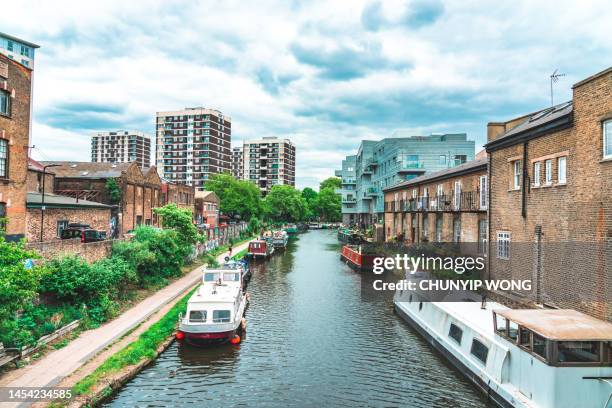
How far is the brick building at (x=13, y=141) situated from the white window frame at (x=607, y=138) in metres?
27.1

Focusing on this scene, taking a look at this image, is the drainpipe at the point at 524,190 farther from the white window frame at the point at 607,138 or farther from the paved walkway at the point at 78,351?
the paved walkway at the point at 78,351

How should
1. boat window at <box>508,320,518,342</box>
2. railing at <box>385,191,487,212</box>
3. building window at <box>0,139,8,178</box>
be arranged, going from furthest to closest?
railing at <box>385,191,487,212</box> < building window at <box>0,139,8,178</box> < boat window at <box>508,320,518,342</box>

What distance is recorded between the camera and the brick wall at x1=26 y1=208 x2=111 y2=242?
Answer: 2617cm

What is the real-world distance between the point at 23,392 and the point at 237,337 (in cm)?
885

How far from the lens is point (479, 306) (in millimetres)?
18328

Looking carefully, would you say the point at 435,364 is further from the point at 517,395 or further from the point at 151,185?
the point at 151,185

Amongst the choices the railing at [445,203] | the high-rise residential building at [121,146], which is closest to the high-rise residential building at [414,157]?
the railing at [445,203]

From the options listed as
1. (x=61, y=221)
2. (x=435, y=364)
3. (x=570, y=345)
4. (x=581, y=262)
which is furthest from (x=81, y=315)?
(x=581, y=262)

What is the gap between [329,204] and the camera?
14850 centimetres

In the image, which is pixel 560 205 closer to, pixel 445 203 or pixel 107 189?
pixel 445 203

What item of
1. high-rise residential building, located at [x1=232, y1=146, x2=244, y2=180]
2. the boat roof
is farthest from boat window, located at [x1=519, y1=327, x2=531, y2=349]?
high-rise residential building, located at [x1=232, y1=146, x2=244, y2=180]

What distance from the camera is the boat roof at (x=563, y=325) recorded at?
35.3 ft

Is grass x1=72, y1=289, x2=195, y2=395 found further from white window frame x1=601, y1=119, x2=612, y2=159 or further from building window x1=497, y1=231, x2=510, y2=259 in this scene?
white window frame x1=601, y1=119, x2=612, y2=159

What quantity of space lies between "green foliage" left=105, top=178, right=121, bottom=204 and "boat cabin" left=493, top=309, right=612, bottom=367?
36.6m
